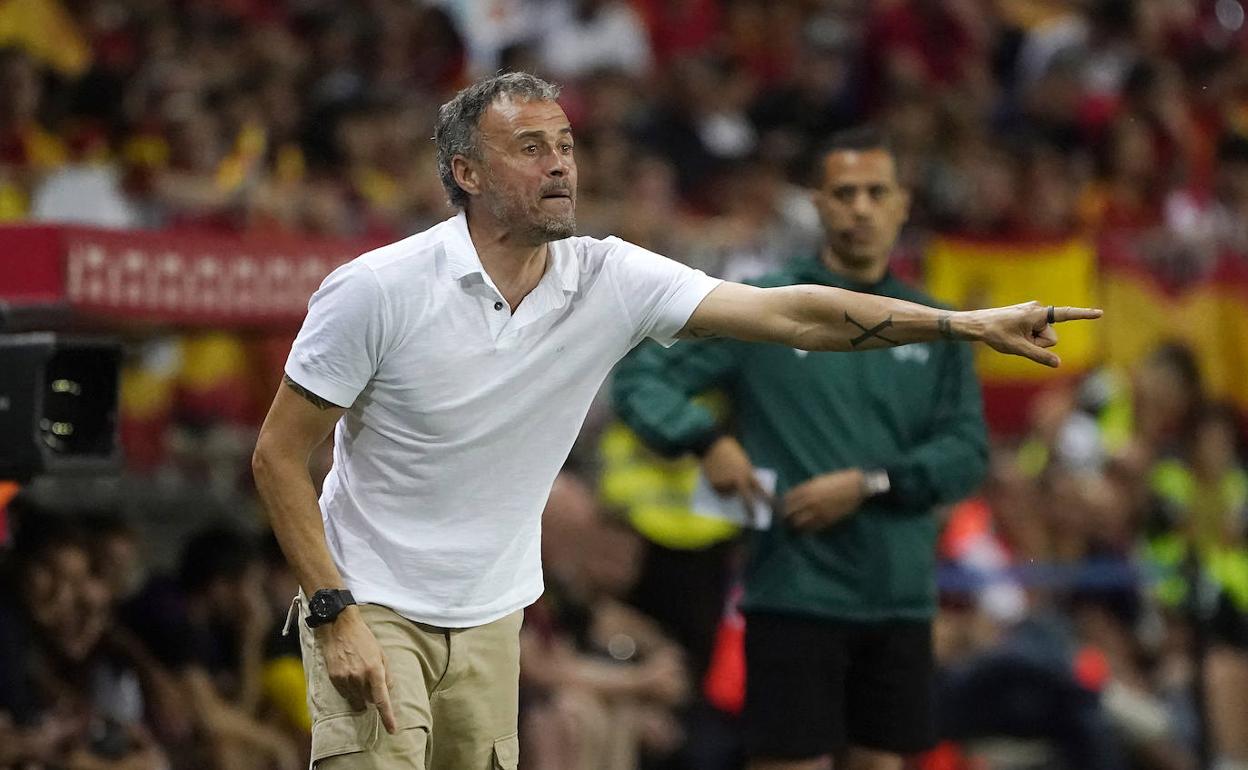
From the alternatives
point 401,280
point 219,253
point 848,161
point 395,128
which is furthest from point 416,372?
point 395,128

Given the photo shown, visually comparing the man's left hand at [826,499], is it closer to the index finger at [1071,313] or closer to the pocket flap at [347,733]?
the index finger at [1071,313]

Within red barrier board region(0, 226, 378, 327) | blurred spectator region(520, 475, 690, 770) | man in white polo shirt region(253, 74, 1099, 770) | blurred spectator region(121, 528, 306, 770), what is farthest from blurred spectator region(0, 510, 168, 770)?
man in white polo shirt region(253, 74, 1099, 770)

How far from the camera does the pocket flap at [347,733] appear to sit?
402 centimetres

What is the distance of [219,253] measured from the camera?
21.8ft

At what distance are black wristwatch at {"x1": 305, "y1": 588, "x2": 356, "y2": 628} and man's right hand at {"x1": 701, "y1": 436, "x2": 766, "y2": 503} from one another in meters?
1.56

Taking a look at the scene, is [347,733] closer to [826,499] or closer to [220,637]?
[826,499]

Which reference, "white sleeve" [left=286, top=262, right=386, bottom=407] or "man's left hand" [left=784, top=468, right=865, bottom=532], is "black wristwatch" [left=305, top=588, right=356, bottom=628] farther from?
"man's left hand" [left=784, top=468, right=865, bottom=532]

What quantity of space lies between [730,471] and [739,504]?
109mm

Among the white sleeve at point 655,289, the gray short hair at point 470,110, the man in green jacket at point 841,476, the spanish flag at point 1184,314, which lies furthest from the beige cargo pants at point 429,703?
the spanish flag at point 1184,314

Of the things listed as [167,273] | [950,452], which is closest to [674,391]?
[950,452]

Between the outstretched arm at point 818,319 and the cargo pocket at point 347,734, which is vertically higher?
the outstretched arm at point 818,319

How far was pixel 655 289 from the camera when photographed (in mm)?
4309

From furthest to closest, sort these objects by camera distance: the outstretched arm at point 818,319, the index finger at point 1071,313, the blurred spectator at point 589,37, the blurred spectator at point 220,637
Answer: the blurred spectator at point 589,37, the blurred spectator at point 220,637, the outstretched arm at point 818,319, the index finger at point 1071,313

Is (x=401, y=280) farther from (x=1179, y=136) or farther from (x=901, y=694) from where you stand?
(x=1179, y=136)
